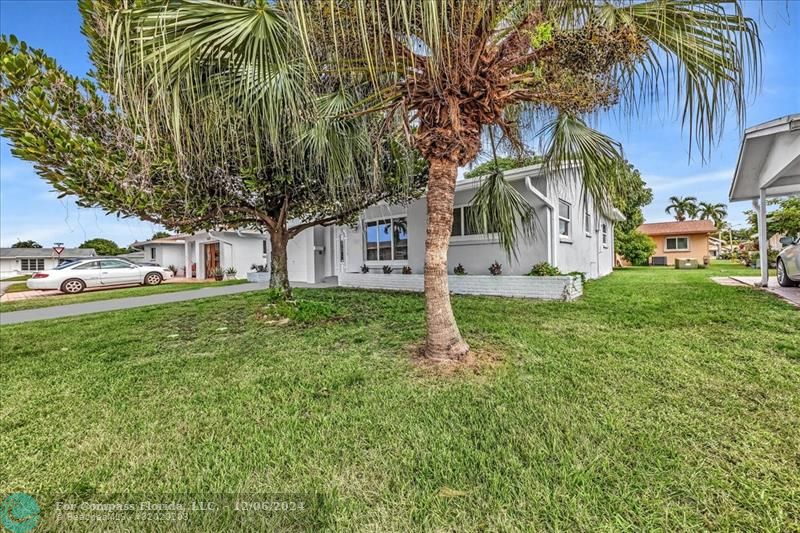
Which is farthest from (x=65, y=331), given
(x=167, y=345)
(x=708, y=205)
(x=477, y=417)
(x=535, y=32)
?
(x=708, y=205)

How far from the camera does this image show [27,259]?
129ft

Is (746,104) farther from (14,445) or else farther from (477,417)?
(14,445)

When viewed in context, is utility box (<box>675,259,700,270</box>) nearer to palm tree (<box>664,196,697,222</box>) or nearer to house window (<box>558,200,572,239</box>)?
house window (<box>558,200,572,239</box>)

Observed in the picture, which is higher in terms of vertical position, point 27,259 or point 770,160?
point 770,160

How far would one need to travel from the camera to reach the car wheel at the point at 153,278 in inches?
720

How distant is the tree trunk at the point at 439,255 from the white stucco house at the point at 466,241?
2102 mm

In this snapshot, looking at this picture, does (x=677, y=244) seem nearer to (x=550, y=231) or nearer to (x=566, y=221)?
(x=566, y=221)

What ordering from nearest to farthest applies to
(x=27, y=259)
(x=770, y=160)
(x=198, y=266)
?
1. (x=770, y=160)
2. (x=198, y=266)
3. (x=27, y=259)

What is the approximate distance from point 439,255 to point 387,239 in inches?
357

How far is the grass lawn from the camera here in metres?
1.91

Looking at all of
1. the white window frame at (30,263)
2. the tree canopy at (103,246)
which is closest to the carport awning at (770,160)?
the white window frame at (30,263)

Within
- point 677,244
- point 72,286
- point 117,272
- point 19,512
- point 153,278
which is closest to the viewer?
point 19,512

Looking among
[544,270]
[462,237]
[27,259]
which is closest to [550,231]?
[544,270]

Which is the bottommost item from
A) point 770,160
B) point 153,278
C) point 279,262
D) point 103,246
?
point 153,278
